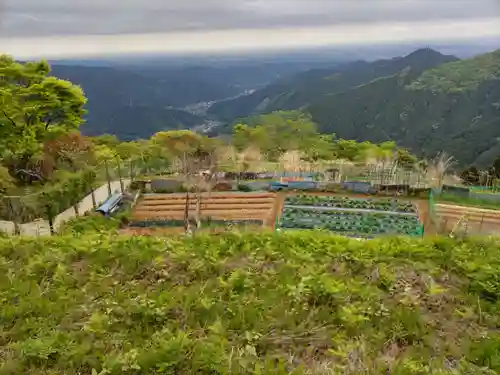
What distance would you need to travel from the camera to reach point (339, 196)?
16.5 meters

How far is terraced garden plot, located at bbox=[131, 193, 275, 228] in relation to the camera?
13750 mm

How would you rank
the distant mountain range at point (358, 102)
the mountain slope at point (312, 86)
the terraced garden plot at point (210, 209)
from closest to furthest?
the terraced garden plot at point (210, 209) < the distant mountain range at point (358, 102) < the mountain slope at point (312, 86)

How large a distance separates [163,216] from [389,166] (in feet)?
32.8

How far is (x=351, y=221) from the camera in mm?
13828

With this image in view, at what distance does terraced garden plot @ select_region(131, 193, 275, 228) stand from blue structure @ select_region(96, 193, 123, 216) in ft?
1.81

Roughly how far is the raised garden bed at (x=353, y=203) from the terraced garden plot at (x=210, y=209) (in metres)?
0.95

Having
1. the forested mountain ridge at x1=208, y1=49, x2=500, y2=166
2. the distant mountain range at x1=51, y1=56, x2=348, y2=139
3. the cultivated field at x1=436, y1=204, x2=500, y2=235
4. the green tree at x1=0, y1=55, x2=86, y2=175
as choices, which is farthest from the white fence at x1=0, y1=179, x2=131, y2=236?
the distant mountain range at x1=51, y1=56, x2=348, y2=139

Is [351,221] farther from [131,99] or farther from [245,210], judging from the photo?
[131,99]

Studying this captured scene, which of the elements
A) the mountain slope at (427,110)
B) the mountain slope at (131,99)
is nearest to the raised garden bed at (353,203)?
the mountain slope at (427,110)

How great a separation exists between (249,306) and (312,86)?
10318cm

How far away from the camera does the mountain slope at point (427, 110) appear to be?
59.1 meters

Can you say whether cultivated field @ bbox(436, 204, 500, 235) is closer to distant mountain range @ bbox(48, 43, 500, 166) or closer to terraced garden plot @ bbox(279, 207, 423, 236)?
terraced garden plot @ bbox(279, 207, 423, 236)

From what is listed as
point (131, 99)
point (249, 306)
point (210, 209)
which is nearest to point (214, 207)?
point (210, 209)

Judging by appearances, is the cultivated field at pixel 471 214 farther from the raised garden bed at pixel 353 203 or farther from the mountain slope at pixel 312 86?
the mountain slope at pixel 312 86
